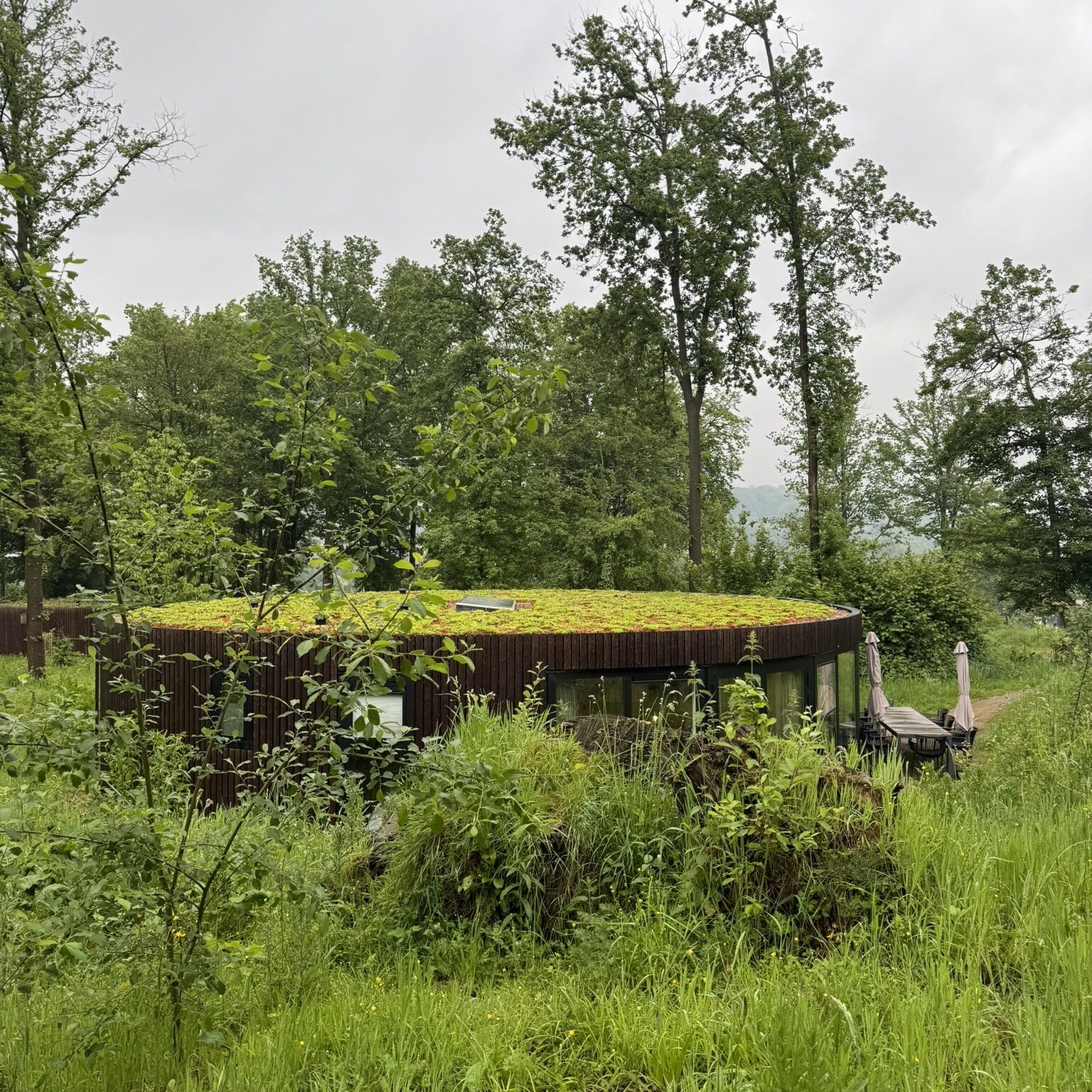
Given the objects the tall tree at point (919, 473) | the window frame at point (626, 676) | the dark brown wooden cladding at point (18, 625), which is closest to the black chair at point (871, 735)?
the window frame at point (626, 676)

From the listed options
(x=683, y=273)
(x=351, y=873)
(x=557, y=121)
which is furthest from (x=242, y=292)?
(x=351, y=873)

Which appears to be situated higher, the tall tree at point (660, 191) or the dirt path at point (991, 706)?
the tall tree at point (660, 191)

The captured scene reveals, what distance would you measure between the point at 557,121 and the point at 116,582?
63.1 ft

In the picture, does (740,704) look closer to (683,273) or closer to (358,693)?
(358,693)

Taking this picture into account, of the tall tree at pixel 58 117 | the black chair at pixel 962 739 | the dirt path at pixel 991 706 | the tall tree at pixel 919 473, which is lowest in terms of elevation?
the dirt path at pixel 991 706

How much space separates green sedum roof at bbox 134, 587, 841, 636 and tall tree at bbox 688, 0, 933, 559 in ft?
25.4

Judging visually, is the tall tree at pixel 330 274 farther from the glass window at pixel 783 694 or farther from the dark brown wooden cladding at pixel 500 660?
the glass window at pixel 783 694

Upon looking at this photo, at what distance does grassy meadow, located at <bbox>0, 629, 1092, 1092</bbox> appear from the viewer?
2.15 metres

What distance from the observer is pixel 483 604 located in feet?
34.9

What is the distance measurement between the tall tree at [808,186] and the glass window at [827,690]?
853 centimetres

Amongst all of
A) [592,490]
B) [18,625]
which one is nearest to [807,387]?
[592,490]

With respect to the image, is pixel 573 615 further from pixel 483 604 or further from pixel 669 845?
pixel 669 845

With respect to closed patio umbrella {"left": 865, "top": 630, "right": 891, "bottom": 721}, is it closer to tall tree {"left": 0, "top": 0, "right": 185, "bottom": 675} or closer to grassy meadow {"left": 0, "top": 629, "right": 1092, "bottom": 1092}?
grassy meadow {"left": 0, "top": 629, "right": 1092, "bottom": 1092}

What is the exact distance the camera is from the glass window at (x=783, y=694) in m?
8.17
